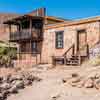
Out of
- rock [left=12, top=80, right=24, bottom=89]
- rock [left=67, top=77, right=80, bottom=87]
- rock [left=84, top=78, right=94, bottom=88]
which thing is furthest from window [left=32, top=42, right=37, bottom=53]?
rock [left=84, top=78, right=94, bottom=88]

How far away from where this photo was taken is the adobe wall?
88.4ft

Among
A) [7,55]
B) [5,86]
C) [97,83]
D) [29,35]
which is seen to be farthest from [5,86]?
[7,55]

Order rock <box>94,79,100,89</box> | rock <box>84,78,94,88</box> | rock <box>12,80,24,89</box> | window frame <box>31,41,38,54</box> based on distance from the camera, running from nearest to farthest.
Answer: rock <box>94,79,100,89</box> → rock <box>84,78,94,88</box> → rock <box>12,80,24,89</box> → window frame <box>31,41,38,54</box>

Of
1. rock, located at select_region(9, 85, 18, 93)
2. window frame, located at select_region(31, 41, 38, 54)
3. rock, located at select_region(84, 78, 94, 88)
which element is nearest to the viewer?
rock, located at select_region(84, 78, 94, 88)

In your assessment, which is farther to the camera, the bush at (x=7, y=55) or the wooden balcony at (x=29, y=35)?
the wooden balcony at (x=29, y=35)

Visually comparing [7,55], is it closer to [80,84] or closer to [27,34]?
[27,34]

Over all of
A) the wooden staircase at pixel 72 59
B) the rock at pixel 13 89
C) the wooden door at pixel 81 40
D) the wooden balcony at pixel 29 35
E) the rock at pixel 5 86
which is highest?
the wooden balcony at pixel 29 35

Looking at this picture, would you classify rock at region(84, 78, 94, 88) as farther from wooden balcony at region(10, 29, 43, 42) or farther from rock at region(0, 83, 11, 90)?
wooden balcony at region(10, 29, 43, 42)

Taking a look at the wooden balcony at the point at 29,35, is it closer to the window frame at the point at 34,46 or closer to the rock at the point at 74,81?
the window frame at the point at 34,46

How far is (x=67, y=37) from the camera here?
29859 mm

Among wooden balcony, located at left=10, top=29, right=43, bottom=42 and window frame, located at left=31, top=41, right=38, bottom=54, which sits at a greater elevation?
wooden balcony, located at left=10, top=29, right=43, bottom=42

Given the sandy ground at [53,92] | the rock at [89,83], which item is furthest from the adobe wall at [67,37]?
the rock at [89,83]

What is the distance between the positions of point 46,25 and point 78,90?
1920cm

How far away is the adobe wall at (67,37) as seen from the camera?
2695 cm
